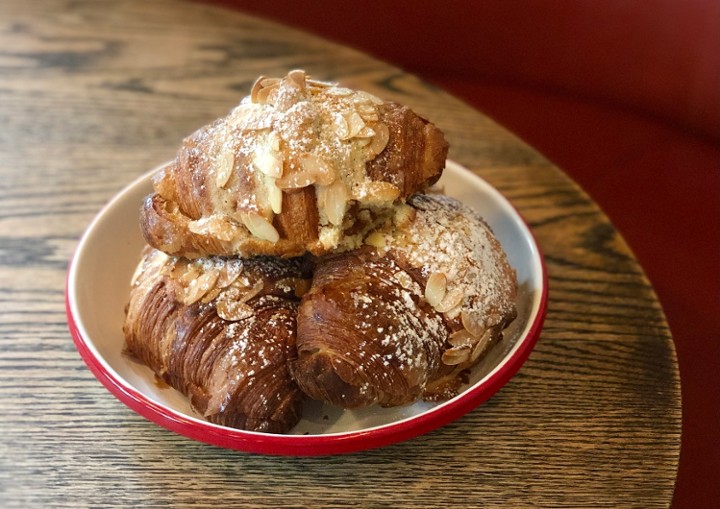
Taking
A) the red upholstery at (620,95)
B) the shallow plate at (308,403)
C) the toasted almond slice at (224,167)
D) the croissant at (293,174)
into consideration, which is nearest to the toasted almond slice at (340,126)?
the croissant at (293,174)

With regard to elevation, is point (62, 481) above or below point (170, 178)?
below

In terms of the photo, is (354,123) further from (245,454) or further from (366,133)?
(245,454)

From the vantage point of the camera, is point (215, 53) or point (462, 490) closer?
point (462, 490)

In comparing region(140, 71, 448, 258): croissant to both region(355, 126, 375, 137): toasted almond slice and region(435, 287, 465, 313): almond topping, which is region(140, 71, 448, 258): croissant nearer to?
region(355, 126, 375, 137): toasted almond slice

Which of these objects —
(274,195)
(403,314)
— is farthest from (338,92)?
(403,314)

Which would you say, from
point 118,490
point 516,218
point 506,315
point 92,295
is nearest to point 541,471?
point 506,315

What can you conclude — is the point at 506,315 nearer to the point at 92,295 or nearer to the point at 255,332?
the point at 255,332

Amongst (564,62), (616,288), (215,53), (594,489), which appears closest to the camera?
(594,489)
